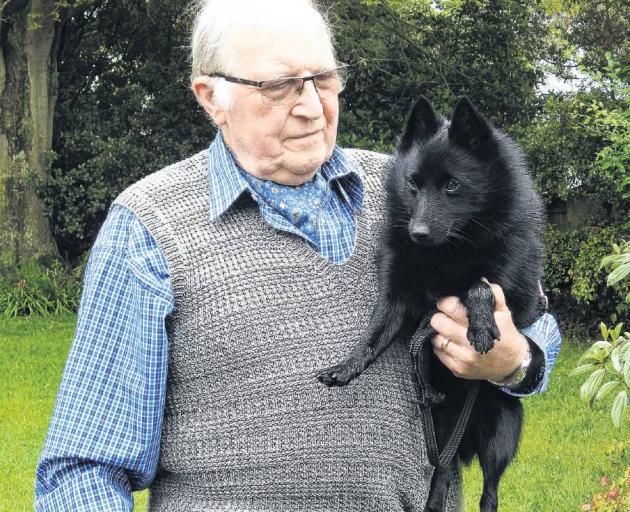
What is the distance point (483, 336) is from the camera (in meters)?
2.25

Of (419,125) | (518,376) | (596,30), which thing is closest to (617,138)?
(596,30)

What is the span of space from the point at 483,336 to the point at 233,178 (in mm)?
699

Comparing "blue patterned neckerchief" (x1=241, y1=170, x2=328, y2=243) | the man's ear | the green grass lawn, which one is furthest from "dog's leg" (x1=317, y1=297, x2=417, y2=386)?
the green grass lawn

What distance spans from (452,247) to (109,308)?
894 millimetres

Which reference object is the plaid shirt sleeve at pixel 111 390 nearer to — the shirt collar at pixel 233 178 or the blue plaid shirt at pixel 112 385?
the blue plaid shirt at pixel 112 385

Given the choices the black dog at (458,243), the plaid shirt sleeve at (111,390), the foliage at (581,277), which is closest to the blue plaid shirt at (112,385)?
the plaid shirt sleeve at (111,390)

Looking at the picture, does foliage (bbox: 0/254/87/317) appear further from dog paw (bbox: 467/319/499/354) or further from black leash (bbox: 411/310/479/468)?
dog paw (bbox: 467/319/499/354)

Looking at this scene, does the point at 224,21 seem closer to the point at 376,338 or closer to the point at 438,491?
the point at 376,338

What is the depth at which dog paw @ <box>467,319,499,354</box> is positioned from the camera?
2250 mm

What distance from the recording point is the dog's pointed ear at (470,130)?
8.18 feet

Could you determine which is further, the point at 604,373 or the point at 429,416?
the point at 604,373

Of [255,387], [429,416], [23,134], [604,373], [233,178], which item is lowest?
[23,134]

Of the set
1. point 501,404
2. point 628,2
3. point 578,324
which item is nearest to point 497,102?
point 628,2

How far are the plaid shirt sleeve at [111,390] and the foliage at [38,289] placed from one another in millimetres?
9064
